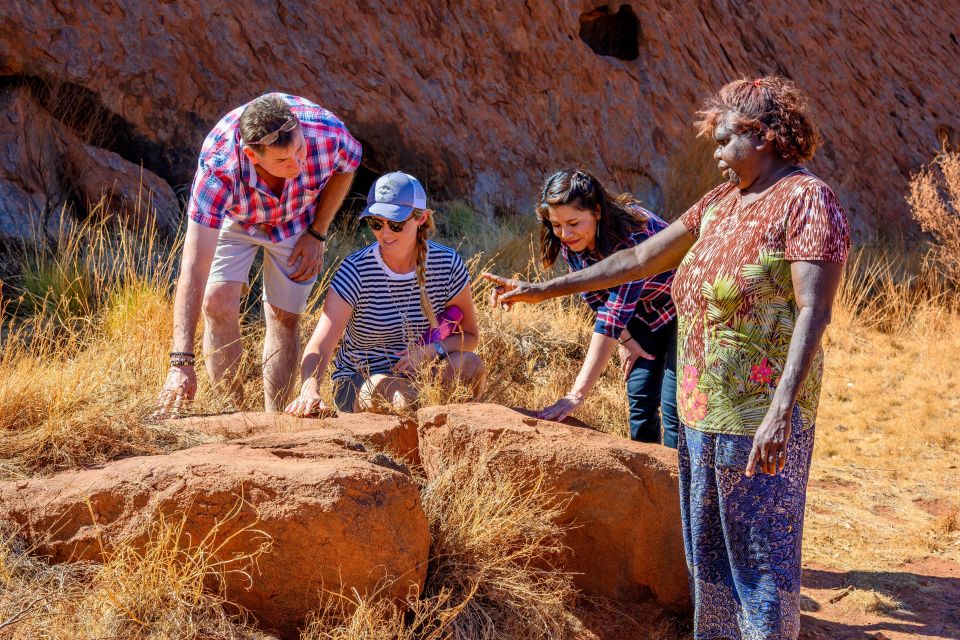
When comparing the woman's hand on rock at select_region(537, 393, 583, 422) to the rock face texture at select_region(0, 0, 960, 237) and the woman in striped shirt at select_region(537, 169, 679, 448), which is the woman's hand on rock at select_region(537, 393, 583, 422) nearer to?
the woman in striped shirt at select_region(537, 169, 679, 448)

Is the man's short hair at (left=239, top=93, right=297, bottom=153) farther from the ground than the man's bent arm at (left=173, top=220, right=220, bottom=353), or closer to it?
farther from the ground

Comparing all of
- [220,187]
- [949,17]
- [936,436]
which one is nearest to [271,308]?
[220,187]

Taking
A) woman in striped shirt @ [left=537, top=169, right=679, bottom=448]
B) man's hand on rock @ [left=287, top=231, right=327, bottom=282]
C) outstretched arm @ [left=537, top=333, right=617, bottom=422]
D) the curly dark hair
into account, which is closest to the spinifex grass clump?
man's hand on rock @ [left=287, top=231, right=327, bottom=282]

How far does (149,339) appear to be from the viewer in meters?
4.48

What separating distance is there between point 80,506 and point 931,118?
9629 millimetres

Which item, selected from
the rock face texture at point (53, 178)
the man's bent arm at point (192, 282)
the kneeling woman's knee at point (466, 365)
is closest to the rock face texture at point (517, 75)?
the rock face texture at point (53, 178)

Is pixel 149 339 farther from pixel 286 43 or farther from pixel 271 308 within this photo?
pixel 286 43

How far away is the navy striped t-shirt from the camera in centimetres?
399

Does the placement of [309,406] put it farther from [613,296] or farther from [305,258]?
[613,296]

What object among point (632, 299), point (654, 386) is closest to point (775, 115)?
point (632, 299)

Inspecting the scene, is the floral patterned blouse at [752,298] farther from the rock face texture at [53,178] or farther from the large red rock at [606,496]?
the rock face texture at [53,178]

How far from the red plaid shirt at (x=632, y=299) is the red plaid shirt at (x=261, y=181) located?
42.6 inches

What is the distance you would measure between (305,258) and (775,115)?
2224 mm

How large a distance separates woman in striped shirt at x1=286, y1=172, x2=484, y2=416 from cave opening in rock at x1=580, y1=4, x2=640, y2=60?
532cm
